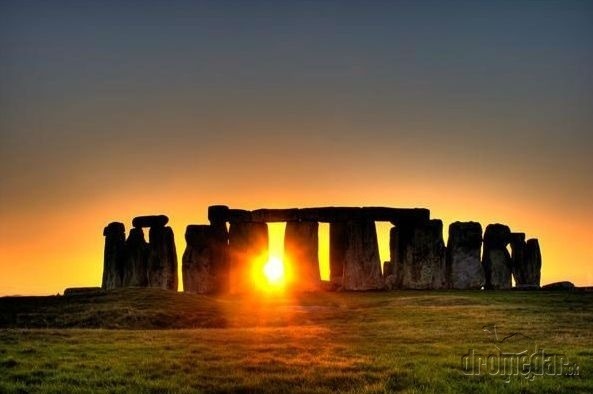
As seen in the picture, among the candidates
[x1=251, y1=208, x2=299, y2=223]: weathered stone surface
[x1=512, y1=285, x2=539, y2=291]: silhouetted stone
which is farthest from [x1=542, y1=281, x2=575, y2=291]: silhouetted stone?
[x1=251, y1=208, x2=299, y2=223]: weathered stone surface

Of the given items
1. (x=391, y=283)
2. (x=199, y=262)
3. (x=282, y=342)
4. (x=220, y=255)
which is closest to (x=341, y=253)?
(x=391, y=283)

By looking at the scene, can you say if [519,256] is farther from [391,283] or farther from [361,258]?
[361,258]

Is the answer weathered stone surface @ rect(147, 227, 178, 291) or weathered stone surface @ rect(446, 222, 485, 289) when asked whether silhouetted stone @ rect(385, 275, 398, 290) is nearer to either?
weathered stone surface @ rect(446, 222, 485, 289)

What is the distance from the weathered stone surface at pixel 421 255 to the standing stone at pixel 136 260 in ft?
48.6

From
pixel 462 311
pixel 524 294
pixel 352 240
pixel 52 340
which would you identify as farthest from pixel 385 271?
pixel 52 340

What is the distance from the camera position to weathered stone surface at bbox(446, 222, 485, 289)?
4375cm

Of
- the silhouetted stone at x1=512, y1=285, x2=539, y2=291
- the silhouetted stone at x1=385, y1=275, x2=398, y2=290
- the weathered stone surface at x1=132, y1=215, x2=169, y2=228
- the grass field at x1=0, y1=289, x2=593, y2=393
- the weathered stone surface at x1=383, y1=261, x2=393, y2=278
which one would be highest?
the weathered stone surface at x1=132, y1=215, x2=169, y2=228

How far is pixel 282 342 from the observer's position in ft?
70.8

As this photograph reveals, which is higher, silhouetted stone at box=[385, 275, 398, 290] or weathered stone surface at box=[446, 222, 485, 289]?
weathered stone surface at box=[446, 222, 485, 289]

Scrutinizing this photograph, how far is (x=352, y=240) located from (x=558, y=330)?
22003 mm

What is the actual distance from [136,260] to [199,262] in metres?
4.54

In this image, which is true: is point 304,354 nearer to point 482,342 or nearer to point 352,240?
point 482,342

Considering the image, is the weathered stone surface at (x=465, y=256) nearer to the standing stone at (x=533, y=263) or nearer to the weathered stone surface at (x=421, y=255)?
the weathered stone surface at (x=421, y=255)

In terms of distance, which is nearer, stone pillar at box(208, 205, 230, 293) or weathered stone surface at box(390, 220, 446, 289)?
weathered stone surface at box(390, 220, 446, 289)
